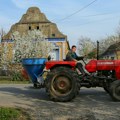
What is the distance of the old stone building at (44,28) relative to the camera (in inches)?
1965

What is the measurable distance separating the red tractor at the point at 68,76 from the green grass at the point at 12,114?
2787 millimetres

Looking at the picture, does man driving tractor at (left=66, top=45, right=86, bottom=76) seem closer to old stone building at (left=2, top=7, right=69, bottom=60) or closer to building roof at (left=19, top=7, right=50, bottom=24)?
old stone building at (left=2, top=7, right=69, bottom=60)

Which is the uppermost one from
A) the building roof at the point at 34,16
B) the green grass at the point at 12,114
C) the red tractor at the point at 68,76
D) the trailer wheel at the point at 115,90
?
the building roof at the point at 34,16

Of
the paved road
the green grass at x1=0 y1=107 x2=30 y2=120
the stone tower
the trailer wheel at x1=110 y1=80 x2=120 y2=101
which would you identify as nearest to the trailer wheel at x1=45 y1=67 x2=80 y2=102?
the paved road

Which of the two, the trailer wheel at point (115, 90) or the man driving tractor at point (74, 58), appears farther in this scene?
the man driving tractor at point (74, 58)

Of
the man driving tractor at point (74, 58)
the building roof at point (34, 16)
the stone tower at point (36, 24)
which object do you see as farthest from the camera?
the building roof at point (34, 16)

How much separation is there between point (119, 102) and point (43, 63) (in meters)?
3.19

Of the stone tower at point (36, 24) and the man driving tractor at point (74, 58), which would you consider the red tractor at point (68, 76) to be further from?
the stone tower at point (36, 24)

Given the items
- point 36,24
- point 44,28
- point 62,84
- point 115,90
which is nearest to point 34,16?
point 36,24

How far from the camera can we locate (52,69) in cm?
1377

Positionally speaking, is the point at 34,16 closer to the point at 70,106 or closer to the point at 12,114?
the point at 70,106

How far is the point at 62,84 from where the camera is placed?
44.4 feet

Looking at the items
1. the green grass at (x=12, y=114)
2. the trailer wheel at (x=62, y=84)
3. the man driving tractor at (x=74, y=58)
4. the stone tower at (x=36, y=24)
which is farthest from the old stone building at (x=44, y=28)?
the green grass at (x=12, y=114)

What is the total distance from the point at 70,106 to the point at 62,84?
161cm
